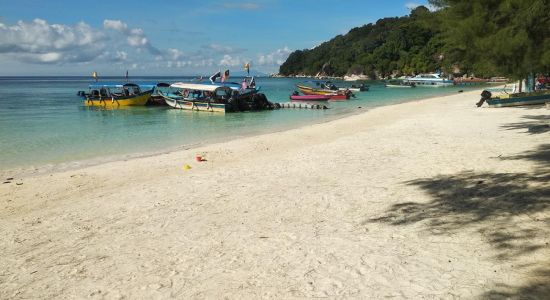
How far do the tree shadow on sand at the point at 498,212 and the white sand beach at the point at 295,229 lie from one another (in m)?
0.02

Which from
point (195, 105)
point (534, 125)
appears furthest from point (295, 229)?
point (195, 105)

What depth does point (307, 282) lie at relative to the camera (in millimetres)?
4684

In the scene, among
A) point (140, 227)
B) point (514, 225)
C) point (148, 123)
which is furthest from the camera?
point (148, 123)

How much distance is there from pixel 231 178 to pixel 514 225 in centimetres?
616

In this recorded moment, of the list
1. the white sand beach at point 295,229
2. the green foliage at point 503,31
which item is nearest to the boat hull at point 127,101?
the white sand beach at point 295,229

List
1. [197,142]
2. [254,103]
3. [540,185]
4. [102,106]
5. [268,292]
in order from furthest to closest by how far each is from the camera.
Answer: [102,106] < [254,103] < [197,142] < [540,185] < [268,292]

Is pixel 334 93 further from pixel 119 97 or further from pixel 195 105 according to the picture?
pixel 119 97

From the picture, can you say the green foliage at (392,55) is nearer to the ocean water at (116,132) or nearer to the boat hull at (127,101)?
the boat hull at (127,101)

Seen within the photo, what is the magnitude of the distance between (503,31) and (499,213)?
15.8 ft

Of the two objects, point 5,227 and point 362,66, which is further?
point 362,66

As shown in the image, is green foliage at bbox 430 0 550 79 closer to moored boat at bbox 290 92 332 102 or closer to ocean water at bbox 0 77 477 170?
ocean water at bbox 0 77 477 170

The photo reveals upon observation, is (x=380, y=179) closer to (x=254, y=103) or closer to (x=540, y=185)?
(x=540, y=185)

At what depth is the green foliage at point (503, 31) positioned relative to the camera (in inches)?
341

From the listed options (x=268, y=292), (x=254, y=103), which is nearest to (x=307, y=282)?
(x=268, y=292)
